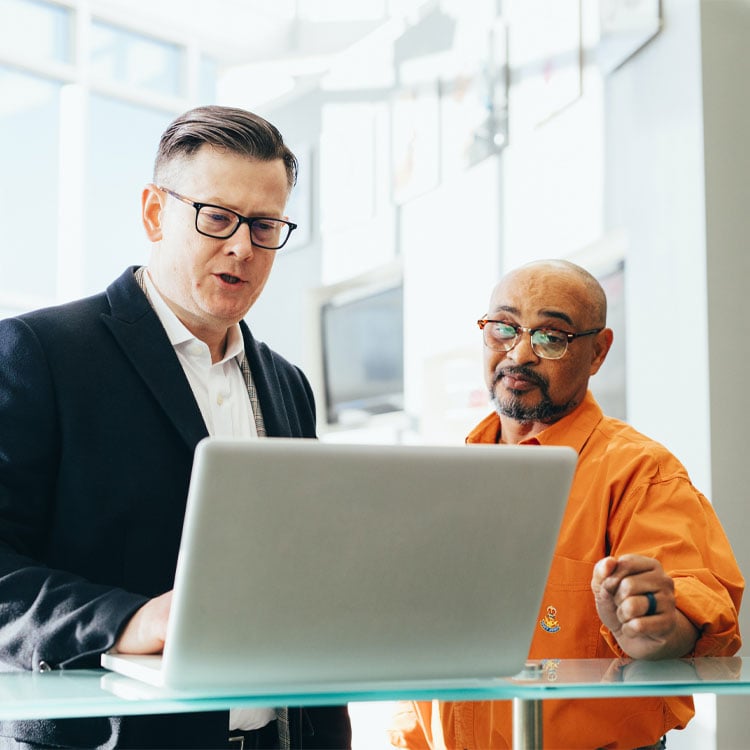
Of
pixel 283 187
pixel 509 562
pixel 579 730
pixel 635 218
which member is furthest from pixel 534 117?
pixel 509 562

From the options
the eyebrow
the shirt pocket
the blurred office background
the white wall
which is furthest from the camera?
the blurred office background

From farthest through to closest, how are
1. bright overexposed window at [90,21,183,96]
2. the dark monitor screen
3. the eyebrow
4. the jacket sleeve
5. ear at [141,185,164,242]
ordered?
bright overexposed window at [90,21,183,96] → the dark monitor screen → the eyebrow → ear at [141,185,164,242] → the jacket sleeve

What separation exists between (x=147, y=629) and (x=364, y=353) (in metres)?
5.95

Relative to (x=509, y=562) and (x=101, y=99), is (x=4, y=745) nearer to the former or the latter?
(x=509, y=562)

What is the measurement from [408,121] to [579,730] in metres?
5.26

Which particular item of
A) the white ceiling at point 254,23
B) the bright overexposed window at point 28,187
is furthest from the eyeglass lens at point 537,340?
the bright overexposed window at point 28,187

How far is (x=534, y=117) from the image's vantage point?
5.11m

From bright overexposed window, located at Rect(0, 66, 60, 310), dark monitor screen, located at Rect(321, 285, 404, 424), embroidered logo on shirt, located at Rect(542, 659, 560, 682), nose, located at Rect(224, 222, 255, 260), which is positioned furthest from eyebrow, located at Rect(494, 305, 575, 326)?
bright overexposed window, located at Rect(0, 66, 60, 310)

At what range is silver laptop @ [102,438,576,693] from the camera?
1.00m

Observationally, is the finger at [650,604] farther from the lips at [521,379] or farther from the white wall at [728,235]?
the white wall at [728,235]

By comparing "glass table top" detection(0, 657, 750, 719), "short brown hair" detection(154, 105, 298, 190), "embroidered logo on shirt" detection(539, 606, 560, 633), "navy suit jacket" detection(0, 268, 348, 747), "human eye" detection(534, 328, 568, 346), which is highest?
"short brown hair" detection(154, 105, 298, 190)

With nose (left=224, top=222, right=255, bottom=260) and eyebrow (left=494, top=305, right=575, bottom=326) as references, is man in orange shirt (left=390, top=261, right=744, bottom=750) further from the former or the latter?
nose (left=224, top=222, right=255, bottom=260)

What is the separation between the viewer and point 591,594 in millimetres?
1716

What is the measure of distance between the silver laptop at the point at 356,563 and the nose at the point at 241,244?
2.41 ft
